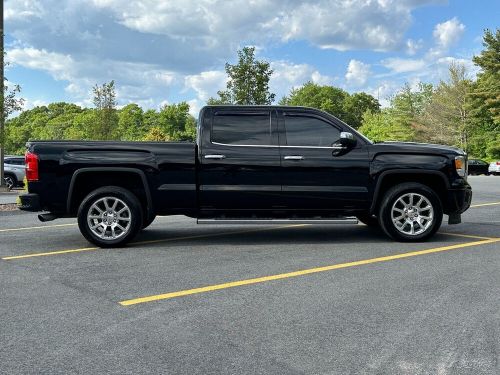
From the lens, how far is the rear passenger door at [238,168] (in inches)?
297

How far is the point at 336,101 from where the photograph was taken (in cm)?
10769

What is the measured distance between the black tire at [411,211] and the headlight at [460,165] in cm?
52

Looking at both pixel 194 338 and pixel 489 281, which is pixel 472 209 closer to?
pixel 489 281

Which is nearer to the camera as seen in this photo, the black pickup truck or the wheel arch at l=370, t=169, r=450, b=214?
the black pickup truck

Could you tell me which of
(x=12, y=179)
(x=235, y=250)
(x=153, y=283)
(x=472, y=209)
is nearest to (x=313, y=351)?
(x=153, y=283)

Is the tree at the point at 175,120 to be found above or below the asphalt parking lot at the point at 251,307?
above

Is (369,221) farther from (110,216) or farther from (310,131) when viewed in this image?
(110,216)

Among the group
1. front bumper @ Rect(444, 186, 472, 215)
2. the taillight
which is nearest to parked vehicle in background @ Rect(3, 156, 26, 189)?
the taillight

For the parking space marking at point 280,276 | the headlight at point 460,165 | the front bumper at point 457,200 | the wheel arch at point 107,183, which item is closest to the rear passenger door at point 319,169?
the parking space marking at point 280,276

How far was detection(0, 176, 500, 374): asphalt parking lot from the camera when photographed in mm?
3549

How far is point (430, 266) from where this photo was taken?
250 inches

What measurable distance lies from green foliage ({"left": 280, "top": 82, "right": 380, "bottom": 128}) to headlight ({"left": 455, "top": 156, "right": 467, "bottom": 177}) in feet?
299

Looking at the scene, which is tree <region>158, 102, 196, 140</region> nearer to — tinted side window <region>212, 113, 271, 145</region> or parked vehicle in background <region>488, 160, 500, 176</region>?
parked vehicle in background <region>488, 160, 500, 176</region>

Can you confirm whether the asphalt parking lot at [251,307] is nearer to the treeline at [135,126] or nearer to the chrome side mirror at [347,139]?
the chrome side mirror at [347,139]
